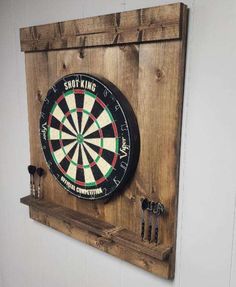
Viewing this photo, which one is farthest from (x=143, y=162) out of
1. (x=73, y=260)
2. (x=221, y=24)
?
(x=73, y=260)

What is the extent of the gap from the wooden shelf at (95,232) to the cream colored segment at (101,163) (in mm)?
251

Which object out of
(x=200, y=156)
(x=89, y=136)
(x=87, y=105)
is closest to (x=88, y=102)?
(x=87, y=105)

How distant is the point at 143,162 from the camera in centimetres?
121

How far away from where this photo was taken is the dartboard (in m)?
1.21

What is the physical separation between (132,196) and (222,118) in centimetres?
48

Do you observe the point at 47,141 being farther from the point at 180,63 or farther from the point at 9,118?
the point at 180,63

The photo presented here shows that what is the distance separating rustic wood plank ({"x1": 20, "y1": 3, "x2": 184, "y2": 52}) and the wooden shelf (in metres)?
0.76

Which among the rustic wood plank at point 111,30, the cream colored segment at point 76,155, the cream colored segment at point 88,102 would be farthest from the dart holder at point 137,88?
the cream colored segment at point 76,155

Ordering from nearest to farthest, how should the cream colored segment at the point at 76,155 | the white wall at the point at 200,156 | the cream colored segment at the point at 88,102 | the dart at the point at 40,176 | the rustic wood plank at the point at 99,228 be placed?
1. the white wall at the point at 200,156
2. the rustic wood plank at the point at 99,228
3. the cream colored segment at the point at 88,102
4. the cream colored segment at the point at 76,155
5. the dart at the point at 40,176

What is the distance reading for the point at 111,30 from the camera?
119 centimetres

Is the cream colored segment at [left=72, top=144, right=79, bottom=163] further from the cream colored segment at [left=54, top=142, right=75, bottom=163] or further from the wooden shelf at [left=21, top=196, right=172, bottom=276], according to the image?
the wooden shelf at [left=21, top=196, right=172, bottom=276]

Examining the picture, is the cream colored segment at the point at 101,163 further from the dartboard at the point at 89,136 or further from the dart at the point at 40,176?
the dart at the point at 40,176

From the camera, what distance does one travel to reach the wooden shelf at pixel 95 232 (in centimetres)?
120

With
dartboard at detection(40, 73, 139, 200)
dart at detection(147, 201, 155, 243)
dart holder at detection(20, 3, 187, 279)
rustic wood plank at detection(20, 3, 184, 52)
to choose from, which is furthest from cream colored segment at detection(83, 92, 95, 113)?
dart at detection(147, 201, 155, 243)
